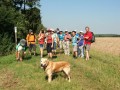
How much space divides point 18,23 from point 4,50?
6.41 metres

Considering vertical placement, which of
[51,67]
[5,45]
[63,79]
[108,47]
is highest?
[5,45]

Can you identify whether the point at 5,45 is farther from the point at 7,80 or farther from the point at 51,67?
the point at 51,67

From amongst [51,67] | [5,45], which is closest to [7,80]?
[51,67]

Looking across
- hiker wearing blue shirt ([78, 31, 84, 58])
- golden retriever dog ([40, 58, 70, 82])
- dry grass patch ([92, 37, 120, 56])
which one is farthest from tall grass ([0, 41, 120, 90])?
dry grass patch ([92, 37, 120, 56])

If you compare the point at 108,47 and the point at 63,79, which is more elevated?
the point at 63,79

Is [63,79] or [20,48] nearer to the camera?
[63,79]

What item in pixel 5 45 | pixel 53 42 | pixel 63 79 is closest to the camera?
pixel 63 79

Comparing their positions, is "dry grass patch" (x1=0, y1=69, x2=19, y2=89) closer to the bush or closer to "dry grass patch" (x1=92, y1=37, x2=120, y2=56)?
the bush

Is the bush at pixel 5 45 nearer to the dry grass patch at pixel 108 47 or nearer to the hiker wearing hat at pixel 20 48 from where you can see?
the hiker wearing hat at pixel 20 48

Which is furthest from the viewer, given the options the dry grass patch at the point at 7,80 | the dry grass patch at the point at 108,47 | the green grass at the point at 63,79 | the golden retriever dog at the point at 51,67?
the dry grass patch at the point at 108,47

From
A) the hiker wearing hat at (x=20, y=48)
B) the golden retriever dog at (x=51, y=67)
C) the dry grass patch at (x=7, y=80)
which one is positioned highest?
the hiker wearing hat at (x=20, y=48)

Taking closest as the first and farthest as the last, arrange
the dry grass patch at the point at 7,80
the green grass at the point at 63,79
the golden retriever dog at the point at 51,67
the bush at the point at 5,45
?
the green grass at the point at 63,79 < the golden retriever dog at the point at 51,67 < the dry grass patch at the point at 7,80 < the bush at the point at 5,45

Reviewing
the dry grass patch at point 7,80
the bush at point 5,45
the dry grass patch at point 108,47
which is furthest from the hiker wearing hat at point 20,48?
the dry grass patch at point 108,47

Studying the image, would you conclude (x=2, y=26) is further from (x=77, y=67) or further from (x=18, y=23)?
(x=77, y=67)
